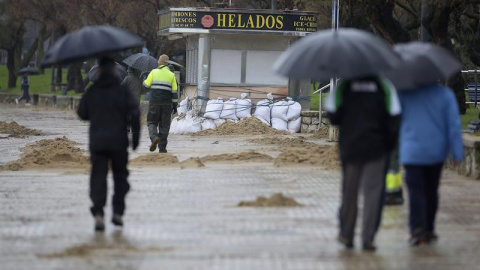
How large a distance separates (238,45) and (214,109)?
9.83 ft

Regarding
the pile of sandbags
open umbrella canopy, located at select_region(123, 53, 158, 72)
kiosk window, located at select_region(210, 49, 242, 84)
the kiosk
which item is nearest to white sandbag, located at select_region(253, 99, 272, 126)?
the pile of sandbags

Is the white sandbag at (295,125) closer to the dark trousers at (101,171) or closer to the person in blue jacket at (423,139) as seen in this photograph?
the dark trousers at (101,171)

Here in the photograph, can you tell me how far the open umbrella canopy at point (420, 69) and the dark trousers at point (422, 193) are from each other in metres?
0.75

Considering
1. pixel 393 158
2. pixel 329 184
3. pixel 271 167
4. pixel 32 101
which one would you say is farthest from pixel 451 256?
pixel 32 101

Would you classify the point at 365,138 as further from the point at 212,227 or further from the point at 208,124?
the point at 208,124

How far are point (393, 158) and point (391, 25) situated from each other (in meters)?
18.9

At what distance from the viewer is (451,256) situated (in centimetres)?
912

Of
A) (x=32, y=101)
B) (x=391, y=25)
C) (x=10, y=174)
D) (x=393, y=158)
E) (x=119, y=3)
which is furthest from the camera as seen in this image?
(x=32, y=101)

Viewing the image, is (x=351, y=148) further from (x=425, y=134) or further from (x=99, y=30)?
(x=99, y=30)

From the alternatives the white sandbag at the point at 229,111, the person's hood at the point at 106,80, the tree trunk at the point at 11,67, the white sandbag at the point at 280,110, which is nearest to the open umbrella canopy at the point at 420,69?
the person's hood at the point at 106,80

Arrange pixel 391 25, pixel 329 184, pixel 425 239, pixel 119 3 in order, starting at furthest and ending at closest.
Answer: pixel 119 3
pixel 391 25
pixel 329 184
pixel 425 239

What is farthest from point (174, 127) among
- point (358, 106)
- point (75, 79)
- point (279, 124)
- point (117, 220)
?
point (75, 79)

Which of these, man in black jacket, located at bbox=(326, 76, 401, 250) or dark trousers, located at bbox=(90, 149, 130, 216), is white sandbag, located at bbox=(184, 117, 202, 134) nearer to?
dark trousers, located at bbox=(90, 149, 130, 216)

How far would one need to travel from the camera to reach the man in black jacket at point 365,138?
8984mm
